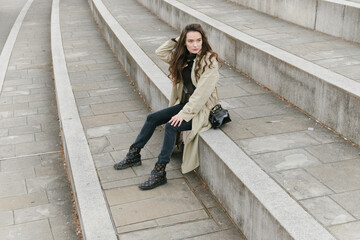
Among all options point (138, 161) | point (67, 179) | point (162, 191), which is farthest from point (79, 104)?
point (162, 191)

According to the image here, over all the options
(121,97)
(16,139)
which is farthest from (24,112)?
(121,97)

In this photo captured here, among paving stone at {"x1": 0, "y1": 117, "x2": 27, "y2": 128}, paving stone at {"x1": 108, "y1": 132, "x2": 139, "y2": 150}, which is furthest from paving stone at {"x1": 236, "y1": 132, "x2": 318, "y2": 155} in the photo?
paving stone at {"x1": 0, "y1": 117, "x2": 27, "y2": 128}

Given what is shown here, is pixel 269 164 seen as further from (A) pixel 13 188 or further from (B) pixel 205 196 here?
(A) pixel 13 188

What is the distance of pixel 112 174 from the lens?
5.27 m

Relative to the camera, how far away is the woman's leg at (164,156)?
194 inches

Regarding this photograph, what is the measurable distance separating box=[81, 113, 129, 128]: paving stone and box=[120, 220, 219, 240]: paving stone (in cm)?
281

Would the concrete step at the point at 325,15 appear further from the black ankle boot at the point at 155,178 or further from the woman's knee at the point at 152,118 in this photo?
the black ankle boot at the point at 155,178

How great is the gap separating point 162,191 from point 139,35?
19.9ft

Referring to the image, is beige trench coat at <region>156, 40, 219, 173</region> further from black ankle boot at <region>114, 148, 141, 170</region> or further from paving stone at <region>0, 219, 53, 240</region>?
paving stone at <region>0, 219, 53, 240</region>

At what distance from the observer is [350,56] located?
258 inches

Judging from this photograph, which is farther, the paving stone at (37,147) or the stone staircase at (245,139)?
the paving stone at (37,147)

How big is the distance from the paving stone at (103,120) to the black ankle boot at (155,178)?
202 cm

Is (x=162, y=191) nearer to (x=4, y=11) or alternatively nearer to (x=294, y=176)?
(x=294, y=176)

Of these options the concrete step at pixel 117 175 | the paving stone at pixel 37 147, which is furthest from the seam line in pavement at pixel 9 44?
the paving stone at pixel 37 147
